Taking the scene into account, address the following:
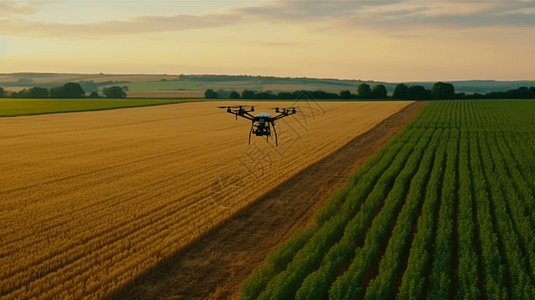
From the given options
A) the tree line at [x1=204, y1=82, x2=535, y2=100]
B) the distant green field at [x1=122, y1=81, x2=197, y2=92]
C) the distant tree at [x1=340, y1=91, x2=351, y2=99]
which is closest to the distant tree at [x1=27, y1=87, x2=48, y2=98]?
the distant green field at [x1=122, y1=81, x2=197, y2=92]

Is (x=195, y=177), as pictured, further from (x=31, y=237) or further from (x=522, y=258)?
(x=522, y=258)

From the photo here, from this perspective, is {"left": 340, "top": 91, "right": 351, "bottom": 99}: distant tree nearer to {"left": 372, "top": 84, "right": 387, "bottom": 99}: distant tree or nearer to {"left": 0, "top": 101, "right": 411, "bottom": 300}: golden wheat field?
{"left": 372, "top": 84, "right": 387, "bottom": 99}: distant tree

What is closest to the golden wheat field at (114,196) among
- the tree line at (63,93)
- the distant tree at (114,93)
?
the distant tree at (114,93)

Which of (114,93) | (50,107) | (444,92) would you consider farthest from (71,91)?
(444,92)

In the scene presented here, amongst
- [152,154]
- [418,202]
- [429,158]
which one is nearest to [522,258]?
[418,202]

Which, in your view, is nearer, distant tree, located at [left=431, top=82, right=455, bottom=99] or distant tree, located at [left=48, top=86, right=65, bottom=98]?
distant tree, located at [left=431, top=82, right=455, bottom=99]

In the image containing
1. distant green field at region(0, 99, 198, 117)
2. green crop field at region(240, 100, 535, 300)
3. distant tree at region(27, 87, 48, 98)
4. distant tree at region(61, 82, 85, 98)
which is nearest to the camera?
green crop field at region(240, 100, 535, 300)

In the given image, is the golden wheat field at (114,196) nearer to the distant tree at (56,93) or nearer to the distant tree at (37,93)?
the distant tree at (37,93)

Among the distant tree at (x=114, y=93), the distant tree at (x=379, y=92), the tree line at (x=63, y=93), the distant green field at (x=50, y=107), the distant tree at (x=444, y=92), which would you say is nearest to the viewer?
the distant green field at (x=50, y=107)
